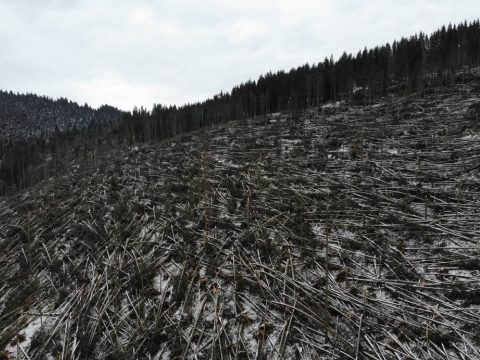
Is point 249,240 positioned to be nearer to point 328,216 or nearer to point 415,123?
point 328,216

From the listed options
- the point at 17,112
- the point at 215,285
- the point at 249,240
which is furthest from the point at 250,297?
the point at 17,112

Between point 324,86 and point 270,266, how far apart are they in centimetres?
4812

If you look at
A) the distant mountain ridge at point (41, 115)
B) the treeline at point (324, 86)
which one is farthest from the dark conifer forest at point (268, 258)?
the distant mountain ridge at point (41, 115)

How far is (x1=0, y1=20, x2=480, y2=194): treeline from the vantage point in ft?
149

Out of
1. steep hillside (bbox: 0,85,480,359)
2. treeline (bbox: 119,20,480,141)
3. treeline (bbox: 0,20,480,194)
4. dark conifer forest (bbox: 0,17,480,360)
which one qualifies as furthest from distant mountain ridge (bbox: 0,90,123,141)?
steep hillside (bbox: 0,85,480,359)

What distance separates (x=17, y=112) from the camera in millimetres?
153875

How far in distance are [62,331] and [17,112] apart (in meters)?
183

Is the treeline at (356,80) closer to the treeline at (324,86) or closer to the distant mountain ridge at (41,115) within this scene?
the treeline at (324,86)

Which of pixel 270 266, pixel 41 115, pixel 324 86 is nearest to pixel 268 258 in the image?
pixel 270 266

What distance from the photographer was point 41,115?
16225cm

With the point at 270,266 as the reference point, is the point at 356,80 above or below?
above

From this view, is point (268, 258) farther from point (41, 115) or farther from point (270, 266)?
point (41, 115)

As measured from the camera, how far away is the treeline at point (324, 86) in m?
45.3

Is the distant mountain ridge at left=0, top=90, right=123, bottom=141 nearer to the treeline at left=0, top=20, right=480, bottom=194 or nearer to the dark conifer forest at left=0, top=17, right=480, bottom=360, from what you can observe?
the treeline at left=0, top=20, right=480, bottom=194
